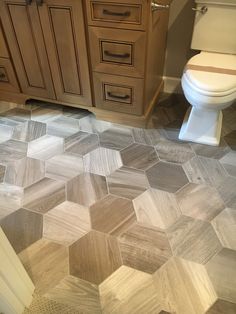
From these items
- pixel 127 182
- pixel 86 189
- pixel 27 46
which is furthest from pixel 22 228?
pixel 27 46

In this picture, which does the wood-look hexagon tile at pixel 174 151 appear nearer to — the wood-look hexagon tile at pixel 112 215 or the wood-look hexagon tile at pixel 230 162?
the wood-look hexagon tile at pixel 230 162

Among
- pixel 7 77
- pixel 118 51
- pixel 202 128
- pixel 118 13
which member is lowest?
pixel 202 128

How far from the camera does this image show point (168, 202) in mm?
1313

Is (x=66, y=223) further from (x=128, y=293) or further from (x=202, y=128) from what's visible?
(x=202, y=128)

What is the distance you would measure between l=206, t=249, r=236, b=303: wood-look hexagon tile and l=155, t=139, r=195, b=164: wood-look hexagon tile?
1.92ft

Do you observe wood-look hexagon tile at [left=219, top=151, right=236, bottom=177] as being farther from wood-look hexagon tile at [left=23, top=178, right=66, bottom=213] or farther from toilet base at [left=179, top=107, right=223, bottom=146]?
wood-look hexagon tile at [left=23, top=178, right=66, bottom=213]

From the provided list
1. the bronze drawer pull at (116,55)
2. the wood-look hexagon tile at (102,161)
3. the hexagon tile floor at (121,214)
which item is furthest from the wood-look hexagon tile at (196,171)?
the bronze drawer pull at (116,55)

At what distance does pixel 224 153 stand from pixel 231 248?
0.62 m

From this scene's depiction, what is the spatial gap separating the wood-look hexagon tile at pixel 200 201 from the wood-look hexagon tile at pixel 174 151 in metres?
0.21

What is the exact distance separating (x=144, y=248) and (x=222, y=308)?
36 cm

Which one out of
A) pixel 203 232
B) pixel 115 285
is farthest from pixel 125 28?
pixel 115 285

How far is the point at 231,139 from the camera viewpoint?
1.65 meters

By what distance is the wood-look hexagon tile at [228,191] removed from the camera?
130cm

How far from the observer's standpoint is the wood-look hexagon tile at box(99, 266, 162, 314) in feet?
3.16
